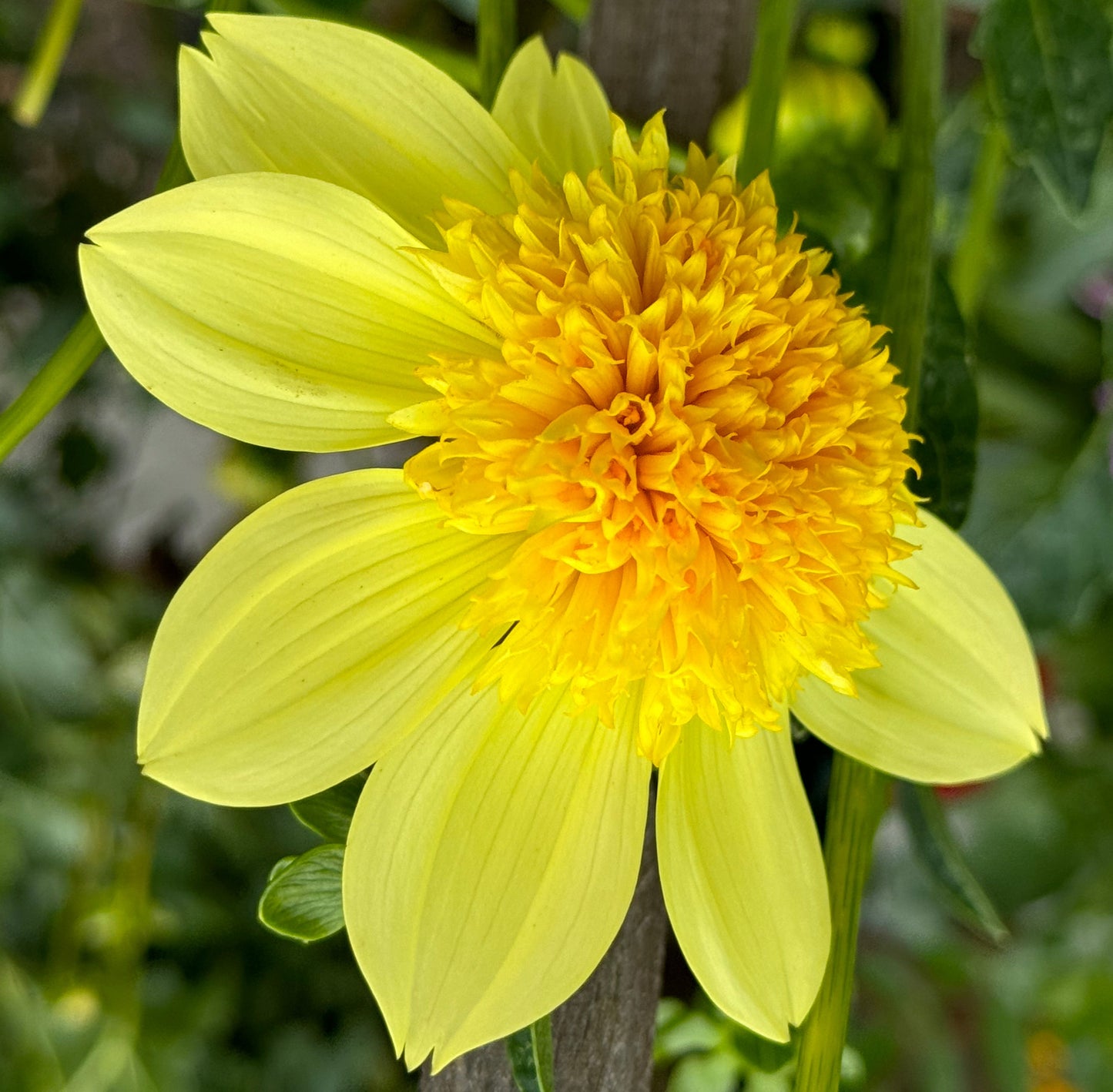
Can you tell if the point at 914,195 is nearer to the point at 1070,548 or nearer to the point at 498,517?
the point at 498,517

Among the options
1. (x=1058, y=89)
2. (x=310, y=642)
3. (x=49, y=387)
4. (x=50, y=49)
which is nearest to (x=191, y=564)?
(x=50, y=49)

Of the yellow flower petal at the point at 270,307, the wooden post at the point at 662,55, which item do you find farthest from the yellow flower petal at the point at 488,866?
the wooden post at the point at 662,55

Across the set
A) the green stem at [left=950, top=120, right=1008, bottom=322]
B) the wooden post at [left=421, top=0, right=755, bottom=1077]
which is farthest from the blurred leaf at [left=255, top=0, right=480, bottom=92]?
the green stem at [left=950, top=120, right=1008, bottom=322]

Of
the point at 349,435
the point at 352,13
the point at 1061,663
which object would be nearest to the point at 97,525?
the point at 352,13

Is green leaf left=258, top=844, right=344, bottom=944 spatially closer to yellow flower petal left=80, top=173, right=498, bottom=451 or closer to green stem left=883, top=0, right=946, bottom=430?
yellow flower petal left=80, top=173, right=498, bottom=451

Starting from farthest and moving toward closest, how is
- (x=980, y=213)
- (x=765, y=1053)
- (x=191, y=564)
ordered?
(x=191, y=564) < (x=980, y=213) < (x=765, y=1053)

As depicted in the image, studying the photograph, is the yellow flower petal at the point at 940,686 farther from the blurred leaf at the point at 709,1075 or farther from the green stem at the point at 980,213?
the green stem at the point at 980,213

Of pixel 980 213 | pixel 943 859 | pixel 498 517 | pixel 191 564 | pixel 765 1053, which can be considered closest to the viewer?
pixel 498 517

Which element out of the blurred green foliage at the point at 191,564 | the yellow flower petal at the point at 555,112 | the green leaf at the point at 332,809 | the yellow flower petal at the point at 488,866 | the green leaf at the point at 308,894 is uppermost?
the yellow flower petal at the point at 555,112
